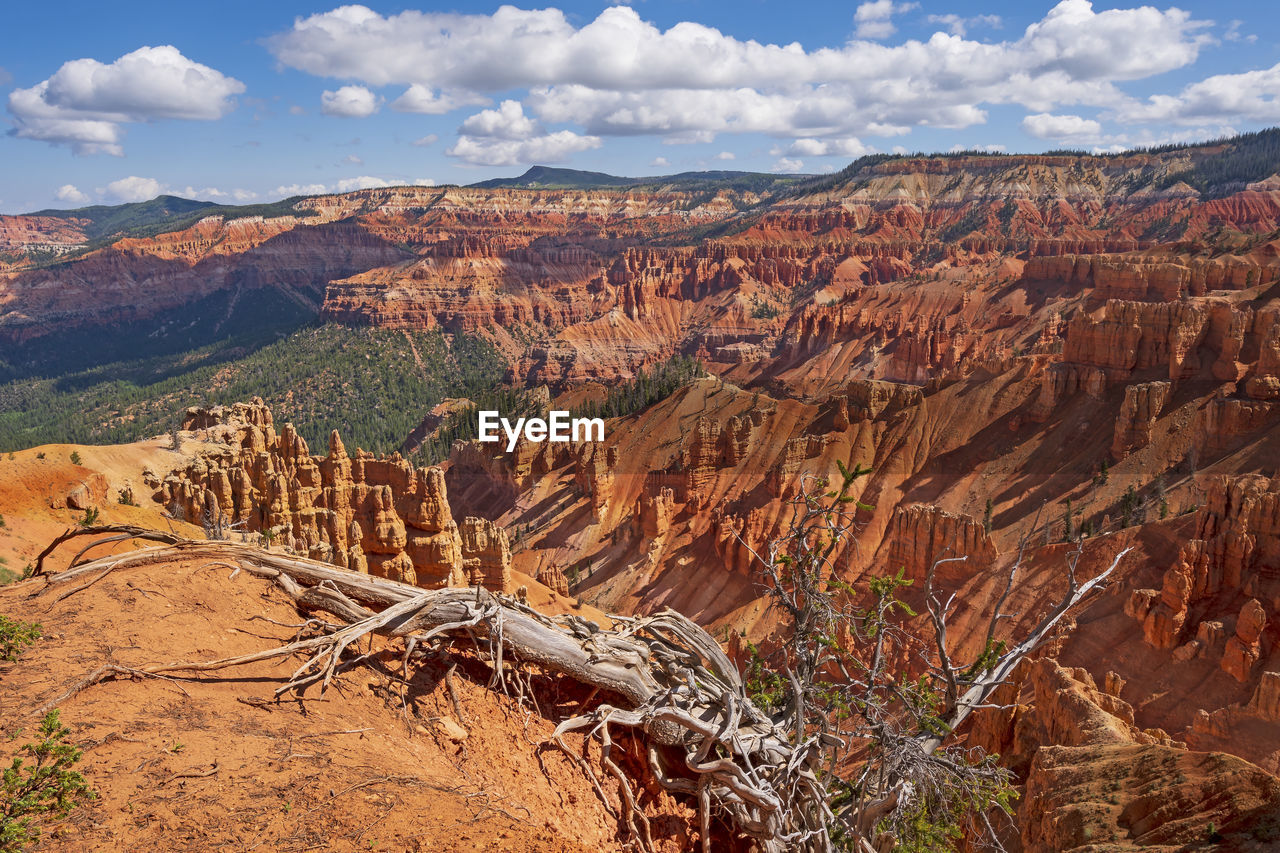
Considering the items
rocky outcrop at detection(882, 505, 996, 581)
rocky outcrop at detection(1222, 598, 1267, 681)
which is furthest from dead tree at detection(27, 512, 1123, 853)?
rocky outcrop at detection(882, 505, 996, 581)

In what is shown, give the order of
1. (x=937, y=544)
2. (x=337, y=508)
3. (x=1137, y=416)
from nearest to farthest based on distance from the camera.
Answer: (x=337, y=508), (x=937, y=544), (x=1137, y=416)

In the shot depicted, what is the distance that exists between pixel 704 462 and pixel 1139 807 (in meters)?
57.4

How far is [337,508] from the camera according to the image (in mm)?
40656

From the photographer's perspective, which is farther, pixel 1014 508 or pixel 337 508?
pixel 1014 508

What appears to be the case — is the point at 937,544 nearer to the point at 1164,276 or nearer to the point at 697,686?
the point at 697,686

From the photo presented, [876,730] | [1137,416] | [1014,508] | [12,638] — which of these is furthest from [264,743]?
[1137,416]

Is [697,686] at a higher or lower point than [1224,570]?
higher

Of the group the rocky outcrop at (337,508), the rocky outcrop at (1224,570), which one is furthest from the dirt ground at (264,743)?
the rocky outcrop at (1224,570)

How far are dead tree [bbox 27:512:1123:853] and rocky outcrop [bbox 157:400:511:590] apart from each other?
2142cm

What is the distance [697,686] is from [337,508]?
3474 centimetres

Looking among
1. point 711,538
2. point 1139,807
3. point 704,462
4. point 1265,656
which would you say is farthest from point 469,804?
point 704,462

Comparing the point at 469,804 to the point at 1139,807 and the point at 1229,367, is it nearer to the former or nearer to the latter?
the point at 1139,807

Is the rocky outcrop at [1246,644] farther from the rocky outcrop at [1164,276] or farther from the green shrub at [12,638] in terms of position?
the rocky outcrop at [1164,276]

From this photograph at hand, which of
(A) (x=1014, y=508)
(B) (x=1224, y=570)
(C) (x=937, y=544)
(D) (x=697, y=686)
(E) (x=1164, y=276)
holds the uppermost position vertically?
(E) (x=1164, y=276)
